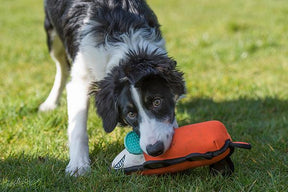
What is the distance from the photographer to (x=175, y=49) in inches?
309

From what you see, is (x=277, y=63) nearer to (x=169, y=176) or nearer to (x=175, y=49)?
(x=175, y=49)

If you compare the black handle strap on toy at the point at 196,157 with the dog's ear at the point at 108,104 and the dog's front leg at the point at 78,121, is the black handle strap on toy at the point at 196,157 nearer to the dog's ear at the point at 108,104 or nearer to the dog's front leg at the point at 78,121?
the dog's ear at the point at 108,104

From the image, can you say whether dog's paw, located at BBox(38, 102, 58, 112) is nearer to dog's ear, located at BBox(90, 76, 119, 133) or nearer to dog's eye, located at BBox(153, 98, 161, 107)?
dog's ear, located at BBox(90, 76, 119, 133)

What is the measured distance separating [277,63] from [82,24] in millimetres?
3863

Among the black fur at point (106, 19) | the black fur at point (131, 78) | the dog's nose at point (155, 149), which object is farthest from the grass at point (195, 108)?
the black fur at point (106, 19)

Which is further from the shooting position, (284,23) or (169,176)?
(284,23)

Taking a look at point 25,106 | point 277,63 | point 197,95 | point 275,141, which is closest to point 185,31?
point 277,63

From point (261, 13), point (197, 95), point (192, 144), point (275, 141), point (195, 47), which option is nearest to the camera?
point (192, 144)

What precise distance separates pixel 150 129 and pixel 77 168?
78cm

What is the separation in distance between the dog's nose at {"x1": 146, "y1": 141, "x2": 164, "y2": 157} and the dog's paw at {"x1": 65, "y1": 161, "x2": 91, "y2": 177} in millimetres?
654

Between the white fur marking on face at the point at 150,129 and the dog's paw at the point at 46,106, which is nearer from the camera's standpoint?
the white fur marking on face at the point at 150,129

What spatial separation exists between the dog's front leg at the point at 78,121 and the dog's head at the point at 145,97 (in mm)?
428

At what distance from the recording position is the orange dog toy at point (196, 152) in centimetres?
278

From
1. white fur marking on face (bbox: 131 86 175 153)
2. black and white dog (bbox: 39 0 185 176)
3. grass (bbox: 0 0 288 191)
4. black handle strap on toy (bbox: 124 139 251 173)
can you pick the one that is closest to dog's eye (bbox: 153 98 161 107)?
black and white dog (bbox: 39 0 185 176)
